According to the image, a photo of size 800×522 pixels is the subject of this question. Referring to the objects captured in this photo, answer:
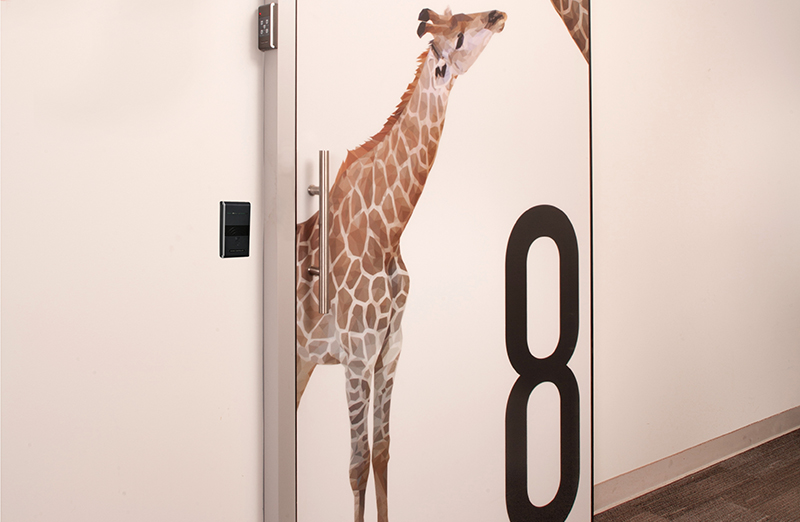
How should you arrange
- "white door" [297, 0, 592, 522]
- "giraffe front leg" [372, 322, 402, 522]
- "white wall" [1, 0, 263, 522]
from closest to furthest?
"white wall" [1, 0, 263, 522] → "white door" [297, 0, 592, 522] → "giraffe front leg" [372, 322, 402, 522]

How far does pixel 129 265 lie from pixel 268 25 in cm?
63

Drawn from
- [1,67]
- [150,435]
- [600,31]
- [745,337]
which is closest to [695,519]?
[745,337]

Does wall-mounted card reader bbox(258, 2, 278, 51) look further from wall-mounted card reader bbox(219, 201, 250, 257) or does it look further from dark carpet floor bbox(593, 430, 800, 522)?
dark carpet floor bbox(593, 430, 800, 522)

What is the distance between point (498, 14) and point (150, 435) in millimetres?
1536

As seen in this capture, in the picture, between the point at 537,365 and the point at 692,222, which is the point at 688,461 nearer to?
the point at 692,222

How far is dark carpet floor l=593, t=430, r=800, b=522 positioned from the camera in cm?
228

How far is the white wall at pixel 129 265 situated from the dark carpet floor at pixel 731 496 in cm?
174

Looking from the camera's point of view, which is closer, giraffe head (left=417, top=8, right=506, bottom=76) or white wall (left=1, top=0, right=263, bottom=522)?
white wall (left=1, top=0, right=263, bottom=522)

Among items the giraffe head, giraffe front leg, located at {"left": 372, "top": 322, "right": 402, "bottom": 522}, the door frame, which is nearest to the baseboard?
giraffe front leg, located at {"left": 372, "top": 322, "right": 402, "bottom": 522}

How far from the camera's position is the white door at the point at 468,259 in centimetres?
142

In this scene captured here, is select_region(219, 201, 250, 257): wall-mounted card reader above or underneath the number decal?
above

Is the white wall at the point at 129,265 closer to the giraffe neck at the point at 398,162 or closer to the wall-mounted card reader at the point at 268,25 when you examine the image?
the wall-mounted card reader at the point at 268,25

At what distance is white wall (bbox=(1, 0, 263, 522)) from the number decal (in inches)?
35.1

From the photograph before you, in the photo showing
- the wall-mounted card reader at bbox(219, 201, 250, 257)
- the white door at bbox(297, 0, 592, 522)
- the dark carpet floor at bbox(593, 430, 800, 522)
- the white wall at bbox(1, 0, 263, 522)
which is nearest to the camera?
the white wall at bbox(1, 0, 263, 522)
